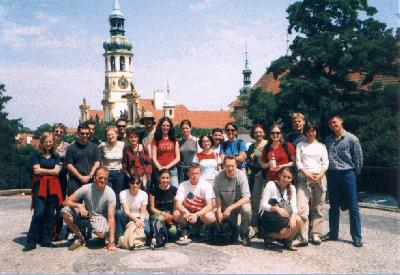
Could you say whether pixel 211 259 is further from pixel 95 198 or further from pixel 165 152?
pixel 165 152

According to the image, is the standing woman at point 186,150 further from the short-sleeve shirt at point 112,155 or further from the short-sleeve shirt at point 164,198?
the short-sleeve shirt at point 112,155

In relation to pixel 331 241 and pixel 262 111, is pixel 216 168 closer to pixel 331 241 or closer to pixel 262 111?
pixel 331 241

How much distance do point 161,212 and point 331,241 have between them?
2.93 m

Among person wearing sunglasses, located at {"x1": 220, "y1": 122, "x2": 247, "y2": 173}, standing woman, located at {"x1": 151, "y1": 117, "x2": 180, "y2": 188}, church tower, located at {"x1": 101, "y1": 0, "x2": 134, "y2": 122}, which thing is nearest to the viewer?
standing woman, located at {"x1": 151, "y1": 117, "x2": 180, "y2": 188}

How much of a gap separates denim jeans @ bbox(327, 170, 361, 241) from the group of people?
2 cm

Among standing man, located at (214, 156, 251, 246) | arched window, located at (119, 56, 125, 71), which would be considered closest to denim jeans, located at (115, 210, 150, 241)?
standing man, located at (214, 156, 251, 246)

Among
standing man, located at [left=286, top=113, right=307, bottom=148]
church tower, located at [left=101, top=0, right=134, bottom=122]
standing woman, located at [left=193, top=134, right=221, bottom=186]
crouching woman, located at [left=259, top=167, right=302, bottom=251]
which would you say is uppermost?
church tower, located at [left=101, top=0, right=134, bottom=122]

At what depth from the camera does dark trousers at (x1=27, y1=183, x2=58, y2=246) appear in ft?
21.4

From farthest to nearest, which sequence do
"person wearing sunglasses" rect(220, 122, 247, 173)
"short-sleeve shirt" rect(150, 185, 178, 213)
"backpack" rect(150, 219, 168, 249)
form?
"person wearing sunglasses" rect(220, 122, 247, 173) < "short-sleeve shirt" rect(150, 185, 178, 213) < "backpack" rect(150, 219, 168, 249)

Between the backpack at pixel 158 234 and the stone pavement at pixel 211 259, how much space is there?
0.14m

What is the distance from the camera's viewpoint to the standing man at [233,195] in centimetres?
657

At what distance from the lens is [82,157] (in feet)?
22.2

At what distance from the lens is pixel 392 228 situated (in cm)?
828

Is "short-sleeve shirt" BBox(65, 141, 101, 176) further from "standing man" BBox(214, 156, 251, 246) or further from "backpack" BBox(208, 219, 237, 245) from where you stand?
"backpack" BBox(208, 219, 237, 245)
